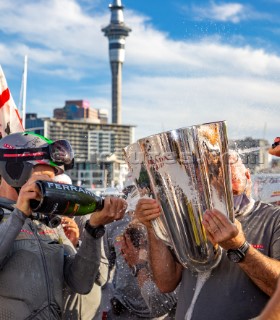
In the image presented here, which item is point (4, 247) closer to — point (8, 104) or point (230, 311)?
point (230, 311)

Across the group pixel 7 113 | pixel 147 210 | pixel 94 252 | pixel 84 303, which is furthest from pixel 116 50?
pixel 147 210

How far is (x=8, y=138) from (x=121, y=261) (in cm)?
166

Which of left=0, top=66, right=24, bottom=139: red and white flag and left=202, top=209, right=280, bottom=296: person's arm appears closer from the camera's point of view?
left=202, top=209, right=280, bottom=296: person's arm

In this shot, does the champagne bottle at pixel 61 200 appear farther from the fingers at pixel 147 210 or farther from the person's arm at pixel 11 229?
the fingers at pixel 147 210

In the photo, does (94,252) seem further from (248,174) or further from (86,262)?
(248,174)

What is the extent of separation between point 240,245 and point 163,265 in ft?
1.95

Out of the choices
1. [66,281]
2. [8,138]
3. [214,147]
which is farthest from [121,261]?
[214,147]

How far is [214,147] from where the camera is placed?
2451mm

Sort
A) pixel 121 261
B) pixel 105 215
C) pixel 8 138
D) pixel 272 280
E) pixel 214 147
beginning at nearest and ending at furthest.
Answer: pixel 214 147 < pixel 272 280 < pixel 105 215 < pixel 8 138 < pixel 121 261

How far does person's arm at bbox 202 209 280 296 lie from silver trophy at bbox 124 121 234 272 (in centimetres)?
6

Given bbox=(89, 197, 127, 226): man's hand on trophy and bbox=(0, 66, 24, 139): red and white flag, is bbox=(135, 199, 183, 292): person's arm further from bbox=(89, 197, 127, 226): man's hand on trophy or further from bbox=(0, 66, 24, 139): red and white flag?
bbox=(0, 66, 24, 139): red and white flag

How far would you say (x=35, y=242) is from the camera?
2.97 m

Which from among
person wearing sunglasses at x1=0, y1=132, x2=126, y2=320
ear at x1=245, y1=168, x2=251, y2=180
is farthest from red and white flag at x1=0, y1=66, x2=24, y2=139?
ear at x1=245, y1=168, x2=251, y2=180

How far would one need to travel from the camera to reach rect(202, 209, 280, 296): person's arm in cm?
245
